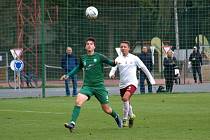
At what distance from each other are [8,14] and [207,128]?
2730cm

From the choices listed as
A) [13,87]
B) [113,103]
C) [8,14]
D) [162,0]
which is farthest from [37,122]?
[162,0]

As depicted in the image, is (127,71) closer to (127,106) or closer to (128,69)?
(128,69)

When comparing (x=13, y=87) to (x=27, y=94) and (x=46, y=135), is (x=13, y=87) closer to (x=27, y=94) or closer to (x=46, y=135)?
(x=27, y=94)

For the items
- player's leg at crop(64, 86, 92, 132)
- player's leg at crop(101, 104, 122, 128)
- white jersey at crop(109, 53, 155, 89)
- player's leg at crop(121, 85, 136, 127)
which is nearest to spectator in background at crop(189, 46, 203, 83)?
white jersey at crop(109, 53, 155, 89)

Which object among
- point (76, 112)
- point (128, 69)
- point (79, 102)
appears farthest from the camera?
point (128, 69)

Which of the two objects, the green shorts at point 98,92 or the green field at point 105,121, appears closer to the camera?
the green field at point 105,121

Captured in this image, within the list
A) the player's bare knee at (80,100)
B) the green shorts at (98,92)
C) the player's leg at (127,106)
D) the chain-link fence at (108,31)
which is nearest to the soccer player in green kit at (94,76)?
the green shorts at (98,92)

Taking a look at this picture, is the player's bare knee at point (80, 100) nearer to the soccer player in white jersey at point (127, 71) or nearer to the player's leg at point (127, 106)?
the player's leg at point (127, 106)

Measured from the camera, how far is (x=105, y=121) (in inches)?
679

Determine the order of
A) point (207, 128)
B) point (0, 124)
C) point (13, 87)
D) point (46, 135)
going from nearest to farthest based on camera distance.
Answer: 1. point (46, 135)
2. point (207, 128)
3. point (0, 124)
4. point (13, 87)

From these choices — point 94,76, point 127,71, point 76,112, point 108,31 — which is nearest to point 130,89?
point 127,71

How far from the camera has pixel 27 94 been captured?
101 feet

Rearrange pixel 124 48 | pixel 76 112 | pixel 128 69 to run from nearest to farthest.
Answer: pixel 76 112, pixel 124 48, pixel 128 69

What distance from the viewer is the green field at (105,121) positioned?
1353cm
